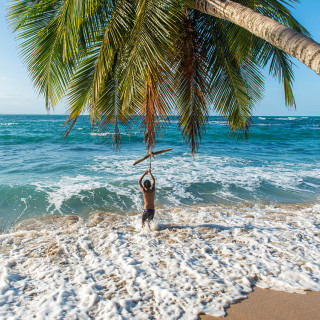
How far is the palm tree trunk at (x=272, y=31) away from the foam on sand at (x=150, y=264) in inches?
117

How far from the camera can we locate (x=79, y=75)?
492 cm

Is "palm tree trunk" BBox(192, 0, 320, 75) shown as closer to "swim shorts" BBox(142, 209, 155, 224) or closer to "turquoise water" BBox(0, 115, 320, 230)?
"turquoise water" BBox(0, 115, 320, 230)

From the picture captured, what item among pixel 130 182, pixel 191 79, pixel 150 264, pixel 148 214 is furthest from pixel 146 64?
pixel 130 182

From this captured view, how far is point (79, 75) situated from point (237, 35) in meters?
2.79

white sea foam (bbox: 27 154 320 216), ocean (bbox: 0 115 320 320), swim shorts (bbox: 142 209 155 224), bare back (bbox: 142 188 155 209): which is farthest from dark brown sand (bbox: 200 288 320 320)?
white sea foam (bbox: 27 154 320 216)

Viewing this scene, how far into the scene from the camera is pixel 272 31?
8.62 ft

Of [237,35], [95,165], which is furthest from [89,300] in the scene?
[95,165]

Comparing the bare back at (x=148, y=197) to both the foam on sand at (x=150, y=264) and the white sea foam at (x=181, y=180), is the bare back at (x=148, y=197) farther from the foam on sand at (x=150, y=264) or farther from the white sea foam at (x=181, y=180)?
the white sea foam at (x=181, y=180)

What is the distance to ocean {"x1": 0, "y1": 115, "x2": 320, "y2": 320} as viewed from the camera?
3543 mm

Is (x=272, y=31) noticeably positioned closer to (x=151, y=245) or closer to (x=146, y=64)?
(x=146, y=64)

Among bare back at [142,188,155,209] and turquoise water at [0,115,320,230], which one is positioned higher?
bare back at [142,188,155,209]

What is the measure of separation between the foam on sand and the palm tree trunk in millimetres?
2965

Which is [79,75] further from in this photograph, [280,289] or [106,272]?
[280,289]

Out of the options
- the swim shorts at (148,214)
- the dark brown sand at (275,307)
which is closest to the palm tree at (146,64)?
the swim shorts at (148,214)
